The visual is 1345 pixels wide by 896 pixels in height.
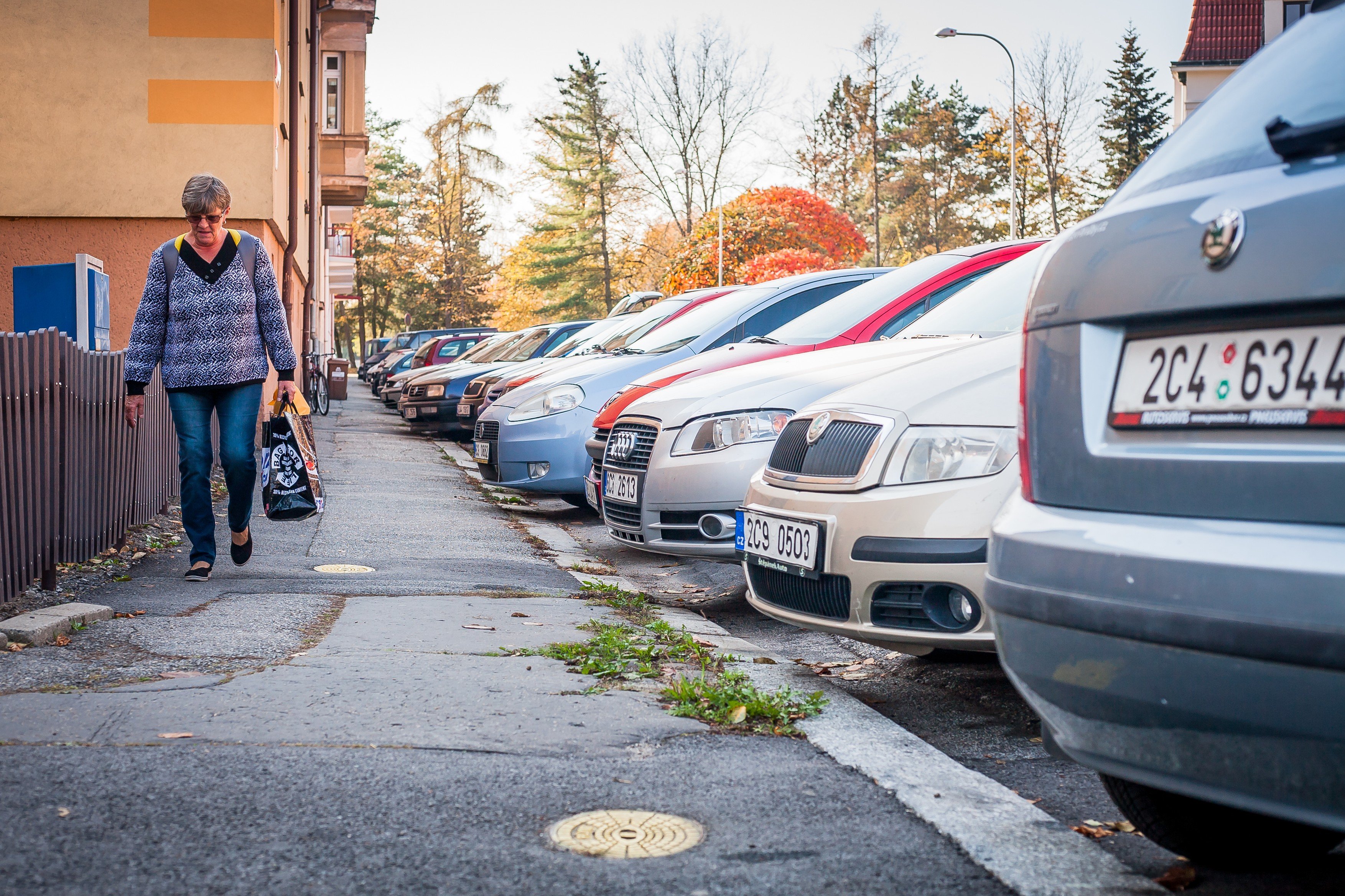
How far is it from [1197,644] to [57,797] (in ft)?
7.43

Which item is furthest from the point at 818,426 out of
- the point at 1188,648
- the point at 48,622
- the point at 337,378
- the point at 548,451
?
the point at 337,378

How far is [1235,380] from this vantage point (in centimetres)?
203

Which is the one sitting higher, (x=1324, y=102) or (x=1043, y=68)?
(x=1043, y=68)

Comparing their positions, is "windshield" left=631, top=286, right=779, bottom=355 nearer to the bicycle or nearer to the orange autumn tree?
the bicycle

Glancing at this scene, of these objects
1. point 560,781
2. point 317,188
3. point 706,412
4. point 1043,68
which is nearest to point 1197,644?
point 560,781

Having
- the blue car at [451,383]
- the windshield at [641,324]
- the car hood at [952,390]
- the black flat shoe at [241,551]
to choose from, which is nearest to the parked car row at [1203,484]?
the car hood at [952,390]

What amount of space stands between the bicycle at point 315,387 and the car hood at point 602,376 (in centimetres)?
1263

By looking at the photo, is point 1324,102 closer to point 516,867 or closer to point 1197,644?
point 1197,644

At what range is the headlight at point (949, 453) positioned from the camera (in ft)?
12.1

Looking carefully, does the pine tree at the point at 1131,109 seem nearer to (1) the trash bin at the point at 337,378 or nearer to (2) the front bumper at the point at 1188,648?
(1) the trash bin at the point at 337,378

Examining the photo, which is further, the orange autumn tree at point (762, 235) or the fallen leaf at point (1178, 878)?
the orange autumn tree at point (762, 235)

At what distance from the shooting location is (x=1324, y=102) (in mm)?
1943

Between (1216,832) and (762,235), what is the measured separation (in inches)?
1931

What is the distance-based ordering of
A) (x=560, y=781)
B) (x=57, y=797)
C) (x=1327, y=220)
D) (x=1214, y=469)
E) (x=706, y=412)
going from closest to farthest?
(x=1327, y=220), (x=1214, y=469), (x=57, y=797), (x=560, y=781), (x=706, y=412)
